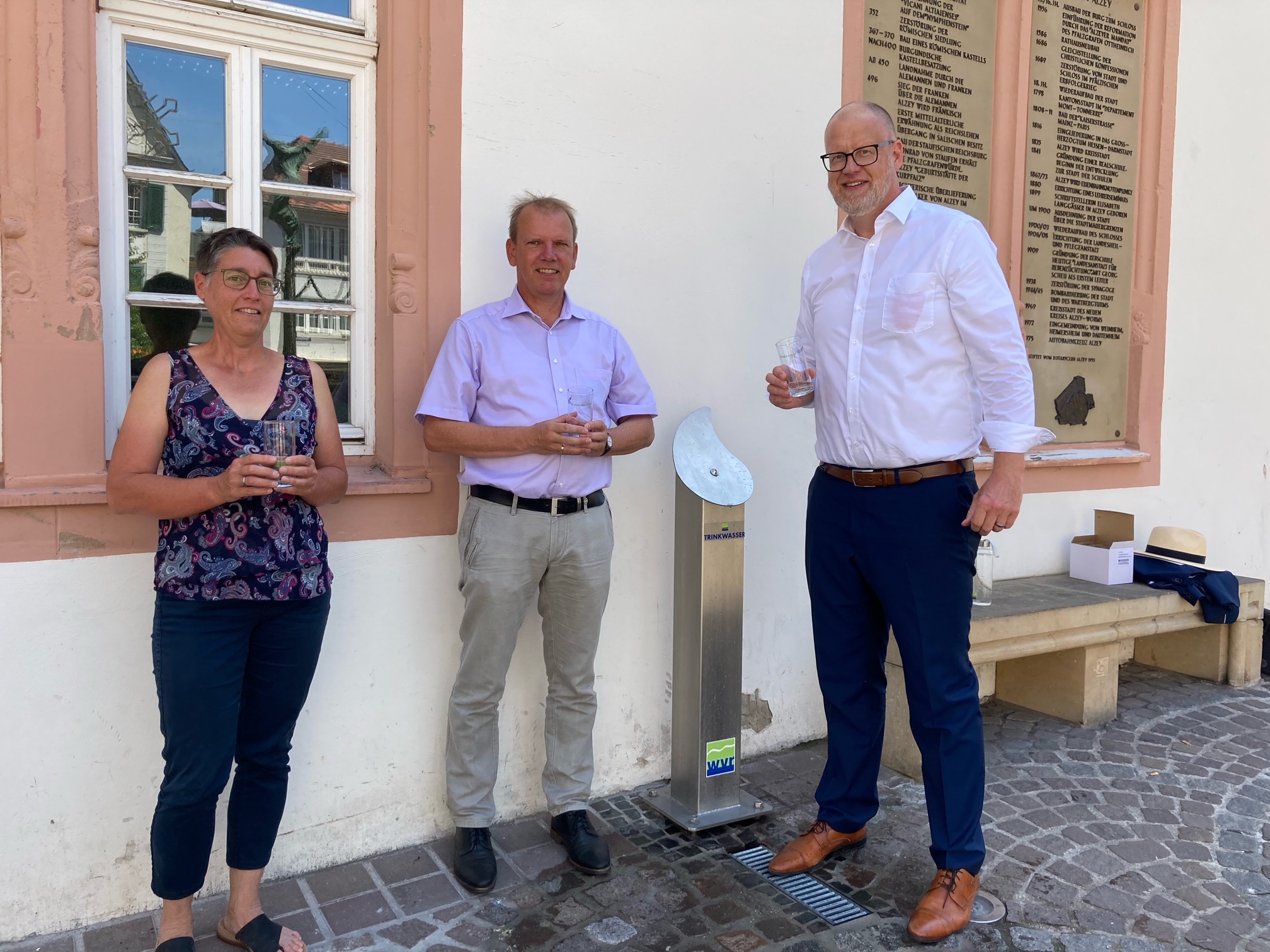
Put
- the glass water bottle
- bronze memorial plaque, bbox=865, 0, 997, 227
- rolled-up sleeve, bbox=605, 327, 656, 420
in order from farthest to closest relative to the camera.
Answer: the glass water bottle → bronze memorial plaque, bbox=865, 0, 997, 227 → rolled-up sleeve, bbox=605, 327, 656, 420

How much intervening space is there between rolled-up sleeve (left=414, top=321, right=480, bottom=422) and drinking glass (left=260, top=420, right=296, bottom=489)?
2.18ft

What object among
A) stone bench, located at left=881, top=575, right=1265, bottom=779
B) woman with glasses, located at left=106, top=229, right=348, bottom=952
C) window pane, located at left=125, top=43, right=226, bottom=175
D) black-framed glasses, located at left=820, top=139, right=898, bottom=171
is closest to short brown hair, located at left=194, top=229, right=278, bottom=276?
woman with glasses, located at left=106, top=229, right=348, bottom=952

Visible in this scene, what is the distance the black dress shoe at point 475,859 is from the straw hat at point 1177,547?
13.7 feet

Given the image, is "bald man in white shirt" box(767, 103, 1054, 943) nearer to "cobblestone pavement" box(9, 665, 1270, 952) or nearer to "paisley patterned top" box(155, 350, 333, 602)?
"cobblestone pavement" box(9, 665, 1270, 952)

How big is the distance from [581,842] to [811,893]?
766mm

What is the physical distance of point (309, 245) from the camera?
3.20m

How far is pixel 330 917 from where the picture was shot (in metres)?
2.83

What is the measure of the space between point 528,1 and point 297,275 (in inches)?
50.1

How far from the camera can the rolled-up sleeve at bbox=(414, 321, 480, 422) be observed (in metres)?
2.97

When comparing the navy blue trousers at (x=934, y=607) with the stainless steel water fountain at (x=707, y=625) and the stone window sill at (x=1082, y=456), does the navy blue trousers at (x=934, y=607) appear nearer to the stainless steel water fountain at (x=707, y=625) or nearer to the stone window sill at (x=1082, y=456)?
the stainless steel water fountain at (x=707, y=625)

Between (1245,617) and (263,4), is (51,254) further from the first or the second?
(1245,617)

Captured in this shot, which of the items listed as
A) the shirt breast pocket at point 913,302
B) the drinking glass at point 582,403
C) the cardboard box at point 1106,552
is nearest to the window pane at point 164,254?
the drinking glass at point 582,403

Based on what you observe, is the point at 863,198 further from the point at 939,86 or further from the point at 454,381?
the point at 939,86

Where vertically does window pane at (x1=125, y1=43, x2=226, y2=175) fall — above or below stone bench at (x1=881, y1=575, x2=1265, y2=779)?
above
